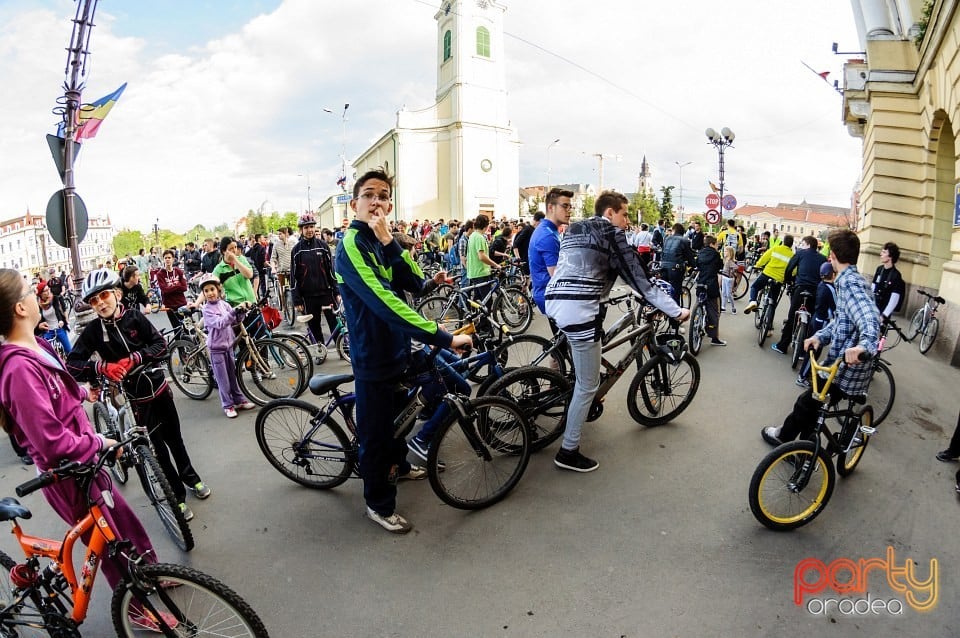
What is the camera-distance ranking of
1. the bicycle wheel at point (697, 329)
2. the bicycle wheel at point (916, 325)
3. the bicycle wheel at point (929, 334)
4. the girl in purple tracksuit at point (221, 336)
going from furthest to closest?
the bicycle wheel at point (916, 325)
the bicycle wheel at point (929, 334)
the bicycle wheel at point (697, 329)
the girl in purple tracksuit at point (221, 336)

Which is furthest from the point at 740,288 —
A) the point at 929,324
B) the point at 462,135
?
the point at 462,135

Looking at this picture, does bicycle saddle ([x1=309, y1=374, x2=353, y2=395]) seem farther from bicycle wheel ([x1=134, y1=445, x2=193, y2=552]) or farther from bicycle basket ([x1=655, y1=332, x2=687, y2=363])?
bicycle basket ([x1=655, y1=332, x2=687, y2=363])

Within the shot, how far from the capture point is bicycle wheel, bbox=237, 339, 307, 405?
6.03 m

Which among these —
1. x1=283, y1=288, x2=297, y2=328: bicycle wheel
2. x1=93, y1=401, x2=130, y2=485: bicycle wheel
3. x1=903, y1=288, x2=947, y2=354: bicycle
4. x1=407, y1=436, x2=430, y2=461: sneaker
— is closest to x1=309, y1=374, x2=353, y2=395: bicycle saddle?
x1=407, y1=436, x2=430, y2=461: sneaker

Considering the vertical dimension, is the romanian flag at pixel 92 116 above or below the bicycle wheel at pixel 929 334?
above

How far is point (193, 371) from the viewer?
252 inches

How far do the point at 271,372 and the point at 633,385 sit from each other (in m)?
4.20

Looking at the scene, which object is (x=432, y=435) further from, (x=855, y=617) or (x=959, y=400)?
(x=959, y=400)

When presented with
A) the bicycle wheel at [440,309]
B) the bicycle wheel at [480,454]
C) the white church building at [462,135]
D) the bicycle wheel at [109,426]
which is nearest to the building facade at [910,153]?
the bicycle wheel at [440,309]

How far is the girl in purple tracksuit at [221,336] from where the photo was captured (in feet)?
18.4

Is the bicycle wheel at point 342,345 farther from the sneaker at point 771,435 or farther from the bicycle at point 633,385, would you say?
the sneaker at point 771,435

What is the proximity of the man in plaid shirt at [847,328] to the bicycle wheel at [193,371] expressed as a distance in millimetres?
6368

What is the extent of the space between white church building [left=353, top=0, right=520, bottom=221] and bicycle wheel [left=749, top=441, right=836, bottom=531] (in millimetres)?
40878

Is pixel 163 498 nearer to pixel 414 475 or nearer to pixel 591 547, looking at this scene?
pixel 414 475
